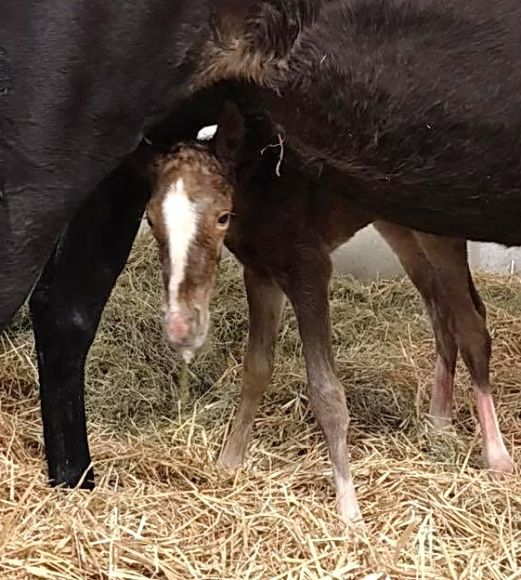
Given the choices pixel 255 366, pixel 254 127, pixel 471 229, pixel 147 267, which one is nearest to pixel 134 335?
pixel 147 267

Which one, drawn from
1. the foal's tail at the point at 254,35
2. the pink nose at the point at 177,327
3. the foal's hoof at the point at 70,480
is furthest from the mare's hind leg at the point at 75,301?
the foal's tail at the point at 254,35

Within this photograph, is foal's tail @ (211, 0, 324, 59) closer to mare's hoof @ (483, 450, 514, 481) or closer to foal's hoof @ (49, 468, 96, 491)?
foal's hoof @ (49, 468, 96, 491)

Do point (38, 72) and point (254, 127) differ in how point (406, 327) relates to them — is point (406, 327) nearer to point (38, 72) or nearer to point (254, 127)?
point (254, 127)

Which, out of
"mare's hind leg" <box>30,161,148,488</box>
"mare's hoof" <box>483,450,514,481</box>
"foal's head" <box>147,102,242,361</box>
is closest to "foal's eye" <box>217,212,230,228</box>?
"foal's head" <box>147,102,242,361</box>

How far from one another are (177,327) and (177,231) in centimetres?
21

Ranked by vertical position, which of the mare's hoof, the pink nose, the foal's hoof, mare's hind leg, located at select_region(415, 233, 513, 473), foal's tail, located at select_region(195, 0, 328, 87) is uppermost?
foal's tail, located at select_region(195, 0, 328, 87)

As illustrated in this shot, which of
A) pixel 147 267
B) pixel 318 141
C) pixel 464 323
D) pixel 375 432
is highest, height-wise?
pixel 318 141

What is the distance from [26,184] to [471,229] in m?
0.97

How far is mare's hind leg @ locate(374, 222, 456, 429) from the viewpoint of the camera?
3.12 metres

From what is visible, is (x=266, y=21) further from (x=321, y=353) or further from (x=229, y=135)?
(x=321, y=353)

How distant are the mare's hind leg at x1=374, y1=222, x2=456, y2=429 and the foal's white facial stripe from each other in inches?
39.3

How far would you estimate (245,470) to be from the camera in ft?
8.93

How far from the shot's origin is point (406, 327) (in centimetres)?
400

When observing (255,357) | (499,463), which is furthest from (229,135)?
(499,463)
